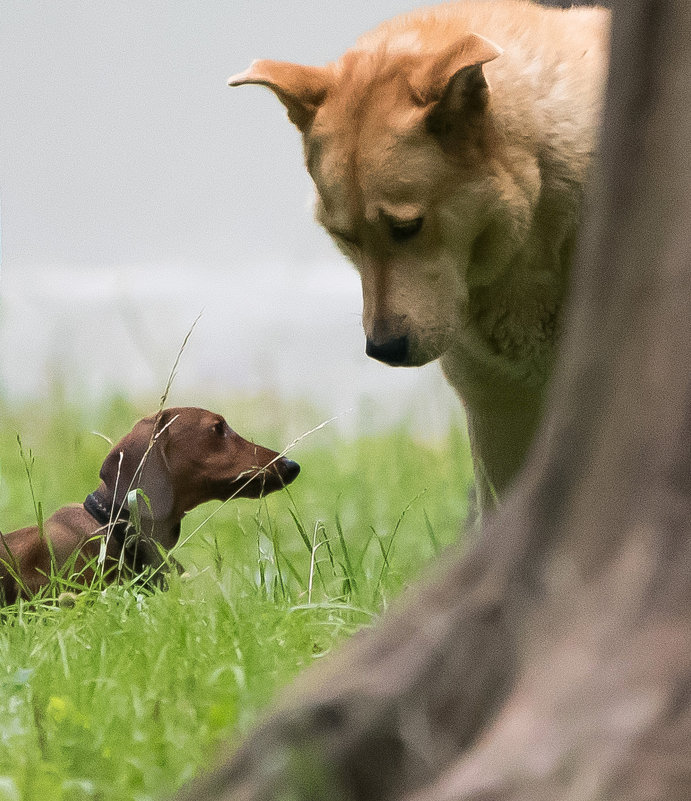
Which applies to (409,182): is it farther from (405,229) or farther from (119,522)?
(119,522)

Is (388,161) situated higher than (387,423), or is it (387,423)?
(388,161)

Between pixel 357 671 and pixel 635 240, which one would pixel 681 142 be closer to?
pixel 635 240

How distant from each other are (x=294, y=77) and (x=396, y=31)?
0.34 metres

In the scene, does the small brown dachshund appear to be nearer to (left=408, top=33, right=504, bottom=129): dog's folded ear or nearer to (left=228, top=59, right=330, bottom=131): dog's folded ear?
(left=228, top=59, right=330, bottom=131): dog's folded ear

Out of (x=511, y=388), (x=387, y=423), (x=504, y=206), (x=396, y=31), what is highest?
(x=396, y=31)

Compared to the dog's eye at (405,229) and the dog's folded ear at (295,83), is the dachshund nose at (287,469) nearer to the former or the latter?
the dog's eye at (405,229)

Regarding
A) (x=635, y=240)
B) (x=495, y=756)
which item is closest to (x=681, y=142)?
(x=635, y=240)

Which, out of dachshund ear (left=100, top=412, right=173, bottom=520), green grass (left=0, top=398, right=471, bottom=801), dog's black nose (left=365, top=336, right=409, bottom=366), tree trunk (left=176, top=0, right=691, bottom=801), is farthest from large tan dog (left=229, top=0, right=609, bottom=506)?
tree trunk (left=176, top=0, right=691, bottom=801)

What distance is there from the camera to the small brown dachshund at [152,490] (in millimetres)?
2871

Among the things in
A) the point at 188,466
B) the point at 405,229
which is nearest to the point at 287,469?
the point at 188,466

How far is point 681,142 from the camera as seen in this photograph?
3.63 feet

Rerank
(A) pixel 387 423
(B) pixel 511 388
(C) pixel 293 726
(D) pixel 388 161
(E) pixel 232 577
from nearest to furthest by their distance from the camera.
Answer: (C) pixel 293 726, (D) pixel 388 161, (E) pixel 232 577, (B) pixel 511 388, (A) pixel 387 423

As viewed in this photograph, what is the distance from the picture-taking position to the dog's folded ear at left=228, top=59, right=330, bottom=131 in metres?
2.69

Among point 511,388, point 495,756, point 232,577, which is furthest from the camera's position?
point 511,388
